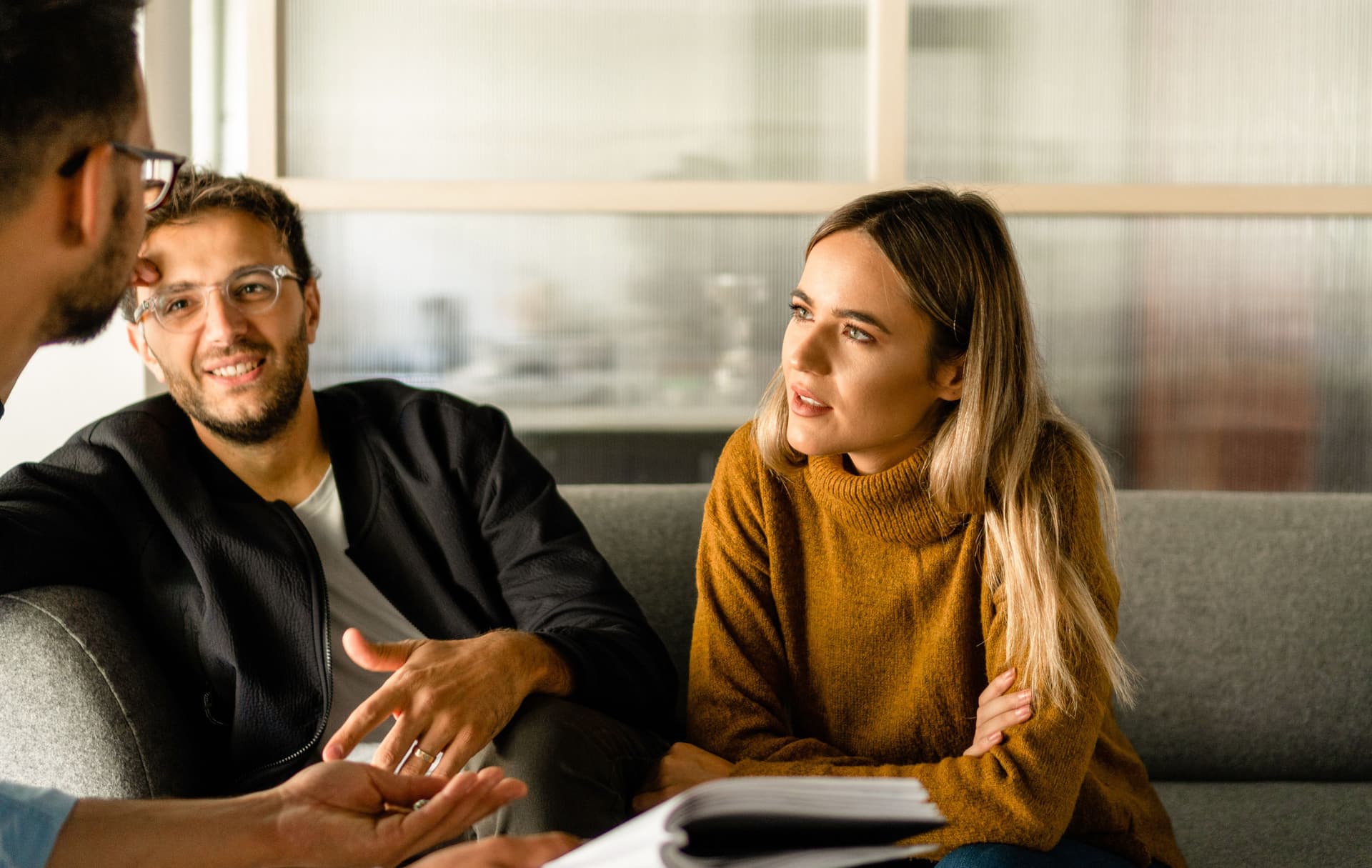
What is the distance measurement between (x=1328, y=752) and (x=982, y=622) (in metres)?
0.83

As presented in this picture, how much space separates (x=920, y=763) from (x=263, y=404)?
105cm

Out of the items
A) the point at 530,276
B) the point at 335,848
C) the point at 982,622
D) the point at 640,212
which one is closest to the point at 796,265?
the point at 640,212

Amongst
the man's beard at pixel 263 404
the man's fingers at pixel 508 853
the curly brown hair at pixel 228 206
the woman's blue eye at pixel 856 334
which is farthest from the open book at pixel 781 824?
the curly brown hair at pixel 228 206

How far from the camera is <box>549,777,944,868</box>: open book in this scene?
0.70 m

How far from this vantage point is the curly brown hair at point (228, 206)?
165 centimetres

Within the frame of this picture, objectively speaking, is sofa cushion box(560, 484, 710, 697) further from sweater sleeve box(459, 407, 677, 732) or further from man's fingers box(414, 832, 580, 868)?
man's fingers box(414, 832, 580, 868)

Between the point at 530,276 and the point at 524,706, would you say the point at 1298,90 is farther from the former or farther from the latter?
the point at 524,706

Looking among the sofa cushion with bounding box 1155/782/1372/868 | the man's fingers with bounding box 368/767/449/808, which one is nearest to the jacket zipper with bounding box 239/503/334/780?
the man's fingers with bounding box 368/767/449/808

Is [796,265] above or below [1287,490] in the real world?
above

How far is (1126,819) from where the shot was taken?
1.39 meters

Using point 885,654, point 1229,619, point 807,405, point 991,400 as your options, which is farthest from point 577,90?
point 1229,619

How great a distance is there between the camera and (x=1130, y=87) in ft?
7.36

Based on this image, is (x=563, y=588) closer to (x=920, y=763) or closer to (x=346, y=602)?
(x=346, y=602)

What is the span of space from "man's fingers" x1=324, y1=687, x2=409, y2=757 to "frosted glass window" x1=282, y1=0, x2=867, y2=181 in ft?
4.26
